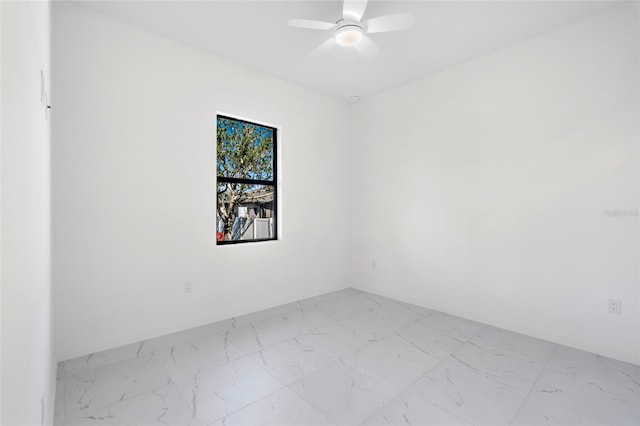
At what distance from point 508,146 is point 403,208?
1.34m

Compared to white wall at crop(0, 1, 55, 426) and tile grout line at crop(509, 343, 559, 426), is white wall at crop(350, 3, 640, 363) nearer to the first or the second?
tile grout line at crop(509, 343, 559, 426)

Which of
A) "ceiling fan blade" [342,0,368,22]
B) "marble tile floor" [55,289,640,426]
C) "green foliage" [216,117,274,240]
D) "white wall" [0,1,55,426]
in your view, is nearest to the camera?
"white wall" [0,1,55,426]

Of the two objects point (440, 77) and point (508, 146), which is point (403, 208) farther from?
point (440, 77)

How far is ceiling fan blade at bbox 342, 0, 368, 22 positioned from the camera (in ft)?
6.89

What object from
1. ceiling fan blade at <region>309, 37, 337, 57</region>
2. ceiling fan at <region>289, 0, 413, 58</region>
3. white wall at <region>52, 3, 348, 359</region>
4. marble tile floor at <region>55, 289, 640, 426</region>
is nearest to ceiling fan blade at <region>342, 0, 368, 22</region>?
ceiling fan at <region>289, 0, 413, 58</region>

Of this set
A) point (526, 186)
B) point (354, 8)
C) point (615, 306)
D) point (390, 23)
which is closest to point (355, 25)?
point (354, 8)

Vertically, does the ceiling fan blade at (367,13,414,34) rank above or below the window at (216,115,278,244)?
above

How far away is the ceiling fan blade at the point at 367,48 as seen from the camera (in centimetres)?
272

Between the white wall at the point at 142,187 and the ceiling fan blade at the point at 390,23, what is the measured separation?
151cm

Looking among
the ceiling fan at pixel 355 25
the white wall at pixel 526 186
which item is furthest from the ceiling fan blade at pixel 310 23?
the white wall at pixel 526 186

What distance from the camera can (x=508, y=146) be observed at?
9.84ft

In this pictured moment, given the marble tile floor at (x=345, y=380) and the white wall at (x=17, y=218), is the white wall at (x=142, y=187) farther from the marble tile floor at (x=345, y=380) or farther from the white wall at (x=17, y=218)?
the white wall at (x=17, y=218)

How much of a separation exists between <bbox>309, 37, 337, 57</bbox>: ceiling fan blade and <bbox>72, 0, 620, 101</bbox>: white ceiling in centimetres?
7

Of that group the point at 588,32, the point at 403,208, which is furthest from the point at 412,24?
the point at 403,208
